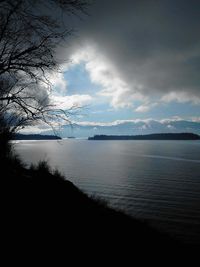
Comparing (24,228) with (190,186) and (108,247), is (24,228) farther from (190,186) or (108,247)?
(190,186)

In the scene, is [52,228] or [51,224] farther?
[51,224]

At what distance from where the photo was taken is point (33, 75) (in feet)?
21.7

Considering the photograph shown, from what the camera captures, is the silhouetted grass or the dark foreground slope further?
the silhouetted grass

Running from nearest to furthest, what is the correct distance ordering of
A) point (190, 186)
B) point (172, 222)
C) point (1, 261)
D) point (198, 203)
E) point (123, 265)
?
point (1, 261) → point (123, 265) → point (172, 222) → point (198, 203) → point (190, 186)

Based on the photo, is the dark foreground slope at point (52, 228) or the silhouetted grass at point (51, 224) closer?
the dark foreground slope at point (52, 228)

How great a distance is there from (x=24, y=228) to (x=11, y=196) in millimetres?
2188

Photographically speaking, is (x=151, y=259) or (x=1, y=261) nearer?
(x=1, y=261)

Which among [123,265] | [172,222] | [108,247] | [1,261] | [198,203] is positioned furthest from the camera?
[198,203]

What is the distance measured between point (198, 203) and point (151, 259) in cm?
2206

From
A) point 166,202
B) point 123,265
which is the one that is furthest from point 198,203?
point 123,265

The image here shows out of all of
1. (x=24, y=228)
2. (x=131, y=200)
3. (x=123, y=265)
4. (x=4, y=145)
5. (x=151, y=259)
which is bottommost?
(x=131, y=200)

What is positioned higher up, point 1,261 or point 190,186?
point 1,261

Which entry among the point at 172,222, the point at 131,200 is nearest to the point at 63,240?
the point at 172,222

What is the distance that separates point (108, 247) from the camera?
7809 millimetres
